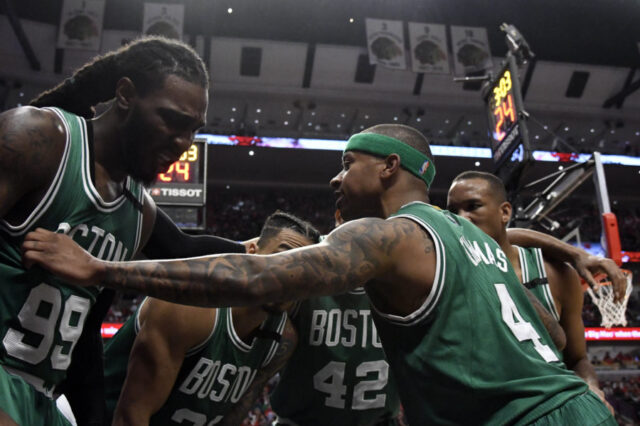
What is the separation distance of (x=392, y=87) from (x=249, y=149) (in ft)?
19.6

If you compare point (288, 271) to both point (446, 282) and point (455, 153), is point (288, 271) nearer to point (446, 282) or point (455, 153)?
point (446, 282)

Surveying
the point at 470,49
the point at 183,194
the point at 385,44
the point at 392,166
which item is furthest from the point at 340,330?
the point at 470,49

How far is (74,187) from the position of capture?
6.63 feet

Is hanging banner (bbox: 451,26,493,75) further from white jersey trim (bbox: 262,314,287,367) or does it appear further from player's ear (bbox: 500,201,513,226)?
white jersey trim (bbox: 262,314,287,367)

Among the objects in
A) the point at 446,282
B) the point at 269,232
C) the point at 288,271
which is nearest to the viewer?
the point at 288,271

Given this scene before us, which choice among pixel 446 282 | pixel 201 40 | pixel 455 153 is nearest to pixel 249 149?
pixel 201 40

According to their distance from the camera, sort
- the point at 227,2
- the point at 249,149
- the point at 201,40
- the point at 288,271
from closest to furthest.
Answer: the point at 288,271
the point at 227,2
the point at 201,40
the point at 249,149

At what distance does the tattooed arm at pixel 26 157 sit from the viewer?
72.6 inches

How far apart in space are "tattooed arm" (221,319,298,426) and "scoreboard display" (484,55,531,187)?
5158mm

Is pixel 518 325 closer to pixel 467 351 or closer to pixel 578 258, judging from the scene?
pixel 467 351

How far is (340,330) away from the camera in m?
3.33

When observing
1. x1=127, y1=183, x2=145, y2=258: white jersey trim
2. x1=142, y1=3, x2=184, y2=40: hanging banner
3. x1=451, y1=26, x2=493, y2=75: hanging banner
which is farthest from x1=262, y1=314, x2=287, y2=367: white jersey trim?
x1=451, y1=26, x2=493, y2=75: hanging banner

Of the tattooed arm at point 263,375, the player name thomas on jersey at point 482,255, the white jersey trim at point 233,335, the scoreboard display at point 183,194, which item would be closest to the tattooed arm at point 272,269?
the player name thomas on jersey at point 482,255

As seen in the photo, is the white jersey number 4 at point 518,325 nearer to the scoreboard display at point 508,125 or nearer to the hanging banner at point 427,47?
the scoreboard display at point 508,125
